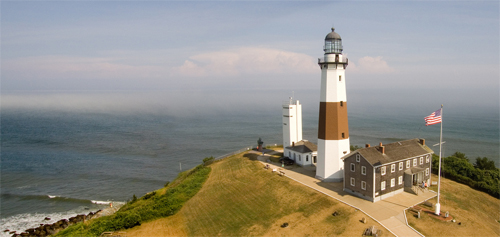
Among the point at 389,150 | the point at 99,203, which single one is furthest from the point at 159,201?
the point at 389,150

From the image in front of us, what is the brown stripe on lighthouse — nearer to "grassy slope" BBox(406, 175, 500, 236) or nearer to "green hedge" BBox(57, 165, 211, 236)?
"grassy slope" BBox(406, 175, 500, 236)

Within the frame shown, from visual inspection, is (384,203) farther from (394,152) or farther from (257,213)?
(257,213)

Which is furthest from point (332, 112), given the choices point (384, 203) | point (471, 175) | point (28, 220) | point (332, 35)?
point (28, 220)

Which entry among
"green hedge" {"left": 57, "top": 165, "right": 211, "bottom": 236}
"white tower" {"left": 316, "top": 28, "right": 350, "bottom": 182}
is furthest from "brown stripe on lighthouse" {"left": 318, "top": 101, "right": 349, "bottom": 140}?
"green hedge" {"left": 57, "top": 165, "right": 211, "bottom": 236}

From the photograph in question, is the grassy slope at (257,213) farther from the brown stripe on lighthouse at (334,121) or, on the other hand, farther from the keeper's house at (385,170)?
the brown stripe on lighthouse at (334,121)

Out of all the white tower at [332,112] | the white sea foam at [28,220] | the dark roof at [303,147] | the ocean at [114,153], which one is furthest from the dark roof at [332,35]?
the white sea foam at [28,220]

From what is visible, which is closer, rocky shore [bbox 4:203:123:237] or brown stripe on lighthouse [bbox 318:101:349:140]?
brown stripe on lighthouse [bbox 318:101:349:140]
